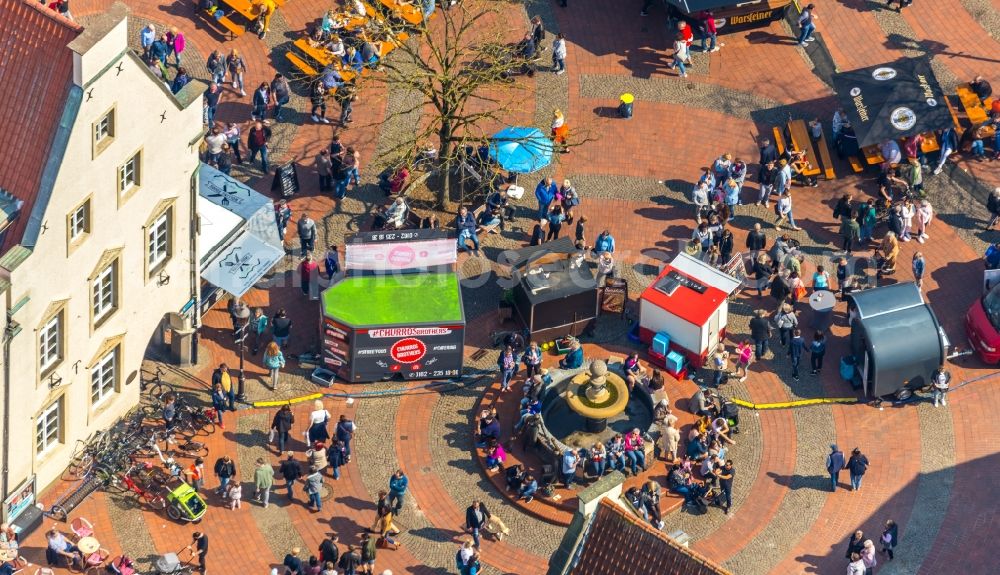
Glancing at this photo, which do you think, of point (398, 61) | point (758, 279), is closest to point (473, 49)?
point (398, 61)

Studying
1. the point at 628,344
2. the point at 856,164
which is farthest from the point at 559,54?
the point at 628,344

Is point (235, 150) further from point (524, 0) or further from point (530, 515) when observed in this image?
point (530, 515)

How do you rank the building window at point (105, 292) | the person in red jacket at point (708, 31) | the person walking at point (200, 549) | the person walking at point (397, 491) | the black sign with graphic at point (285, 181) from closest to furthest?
the person walking at point (200, 549) → the building window at point (105, 292) → the person walking at point (397, 491) → the black sign with graphic at point (285, 181) → the person in red jacket at point (708, 31)

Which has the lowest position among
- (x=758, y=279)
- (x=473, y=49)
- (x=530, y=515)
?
(x=530, y=515)

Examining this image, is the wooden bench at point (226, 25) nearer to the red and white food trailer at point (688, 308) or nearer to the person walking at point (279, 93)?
the person walking at point (279, 93)

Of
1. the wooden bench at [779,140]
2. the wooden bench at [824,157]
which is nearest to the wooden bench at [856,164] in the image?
the wooden bench at [824,157]

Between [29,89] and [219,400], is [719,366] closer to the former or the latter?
[219,400]

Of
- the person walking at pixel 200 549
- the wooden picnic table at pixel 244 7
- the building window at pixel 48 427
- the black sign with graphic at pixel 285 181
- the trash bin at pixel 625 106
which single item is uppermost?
the wooden picnic table at pixel 244 7
